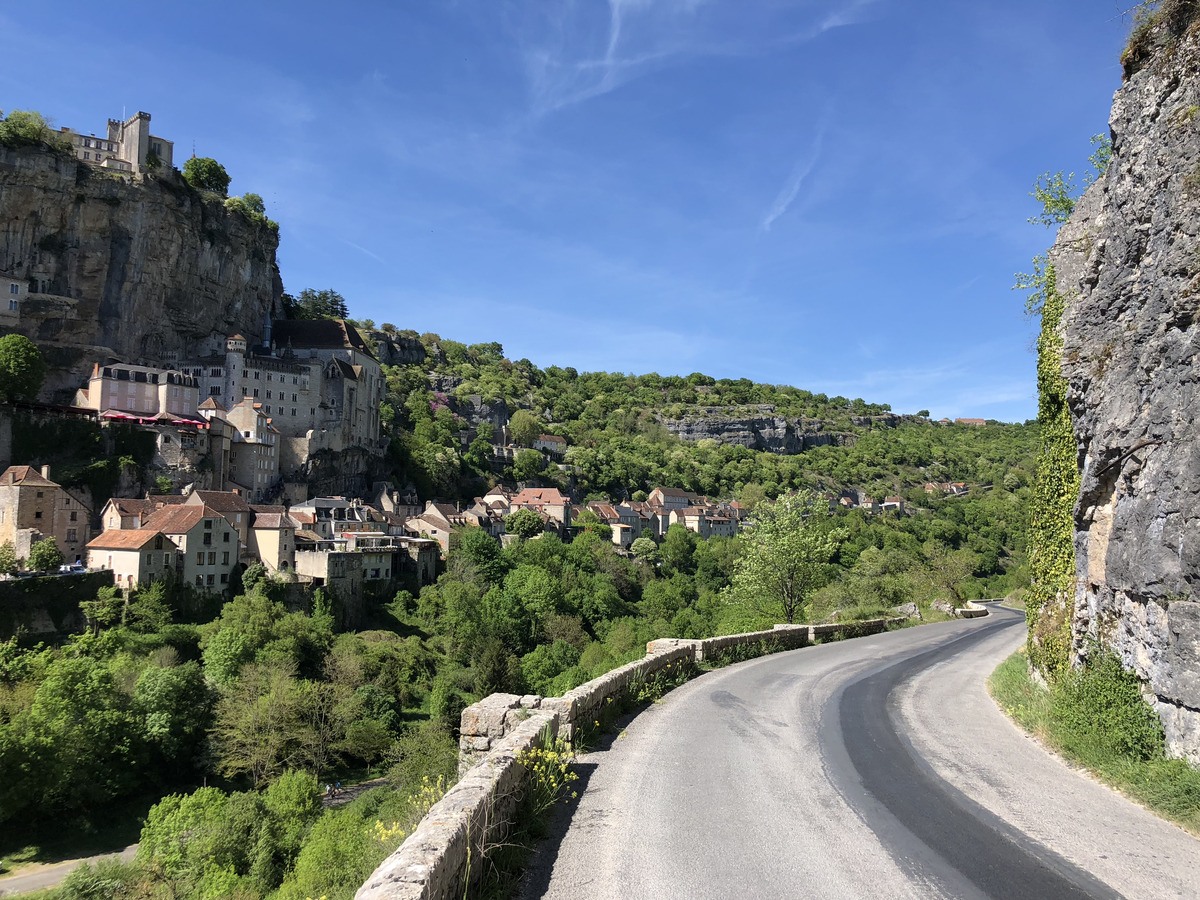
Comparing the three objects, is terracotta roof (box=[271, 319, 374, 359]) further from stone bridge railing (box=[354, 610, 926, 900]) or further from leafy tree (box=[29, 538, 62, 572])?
stone bridge railing (box=[354, 610, 926, 900])

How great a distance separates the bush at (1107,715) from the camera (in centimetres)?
803

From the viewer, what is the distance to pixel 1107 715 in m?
8.65

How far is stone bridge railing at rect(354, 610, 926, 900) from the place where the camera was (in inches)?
165

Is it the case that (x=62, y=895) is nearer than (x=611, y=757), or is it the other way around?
(x=611, y=757)

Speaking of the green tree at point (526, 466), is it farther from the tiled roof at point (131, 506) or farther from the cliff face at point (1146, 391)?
the cliff face at point (1146, 391)

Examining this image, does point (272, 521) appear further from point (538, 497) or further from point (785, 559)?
point (538, 497)

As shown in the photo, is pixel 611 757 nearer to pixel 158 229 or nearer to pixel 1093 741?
pixel 1093 741

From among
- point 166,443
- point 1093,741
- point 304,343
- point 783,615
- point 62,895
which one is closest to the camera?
point 1093,741

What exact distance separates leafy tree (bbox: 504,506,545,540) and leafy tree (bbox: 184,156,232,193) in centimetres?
5084

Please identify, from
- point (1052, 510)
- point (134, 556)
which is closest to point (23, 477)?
point (134, 556)

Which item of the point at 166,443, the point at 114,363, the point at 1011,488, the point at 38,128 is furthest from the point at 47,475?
the point at 1011,488

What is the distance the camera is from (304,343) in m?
83.0

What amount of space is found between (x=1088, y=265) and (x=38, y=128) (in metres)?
80.4

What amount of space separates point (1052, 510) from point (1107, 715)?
492 centimetres
